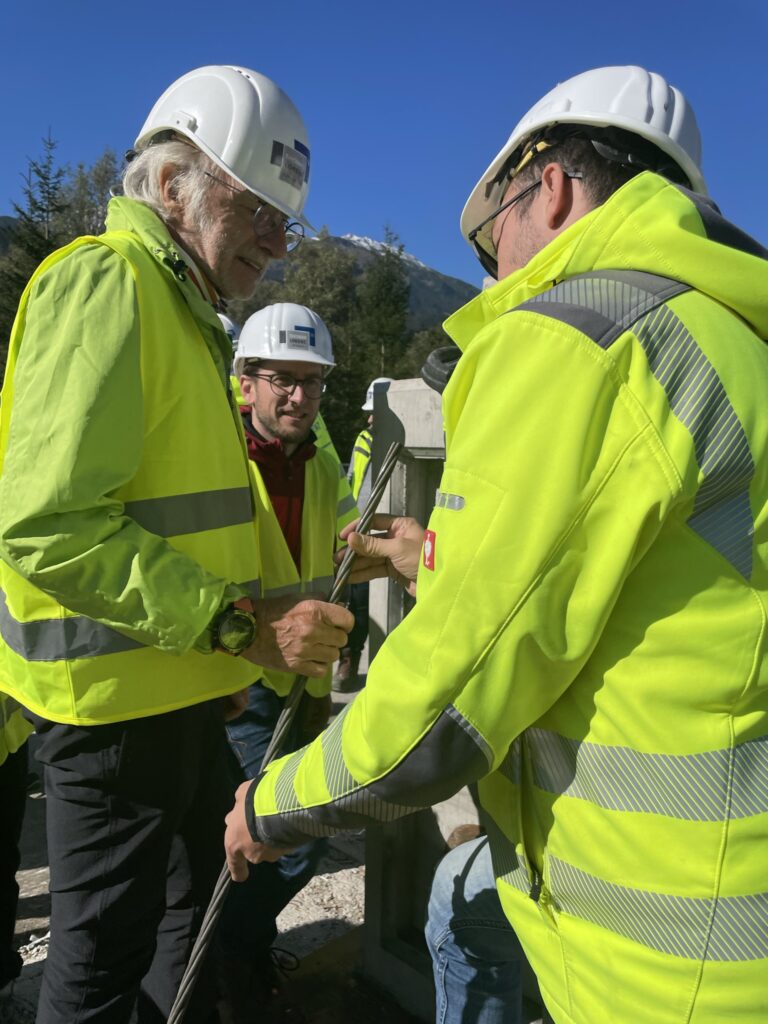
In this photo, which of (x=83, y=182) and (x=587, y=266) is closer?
(x=587, y=266)

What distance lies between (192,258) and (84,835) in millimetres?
1541

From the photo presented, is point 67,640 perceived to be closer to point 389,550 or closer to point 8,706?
point 389,550

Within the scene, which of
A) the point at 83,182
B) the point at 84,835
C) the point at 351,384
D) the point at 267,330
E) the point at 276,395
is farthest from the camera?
the point at 83,182

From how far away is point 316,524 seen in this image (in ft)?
11.7

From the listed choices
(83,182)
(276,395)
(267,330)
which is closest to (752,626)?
(276,395)

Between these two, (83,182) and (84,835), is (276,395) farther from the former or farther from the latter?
(83,182)

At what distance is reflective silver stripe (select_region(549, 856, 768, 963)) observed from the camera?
3.65 ft

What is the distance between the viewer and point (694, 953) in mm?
1124

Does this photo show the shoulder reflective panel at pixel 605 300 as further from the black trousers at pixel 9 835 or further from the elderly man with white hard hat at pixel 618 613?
the black trousers at pixel 9 835

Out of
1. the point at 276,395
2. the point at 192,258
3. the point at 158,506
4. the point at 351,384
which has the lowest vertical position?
the point at 158,506

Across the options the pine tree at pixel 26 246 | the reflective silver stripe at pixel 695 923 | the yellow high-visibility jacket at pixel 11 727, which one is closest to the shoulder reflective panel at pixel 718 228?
the reflective silver stripe at pixel 695 923

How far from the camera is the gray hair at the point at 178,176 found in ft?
7.08

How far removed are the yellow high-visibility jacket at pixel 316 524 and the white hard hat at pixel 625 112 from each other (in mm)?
1683

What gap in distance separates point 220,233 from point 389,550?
1.02 m
